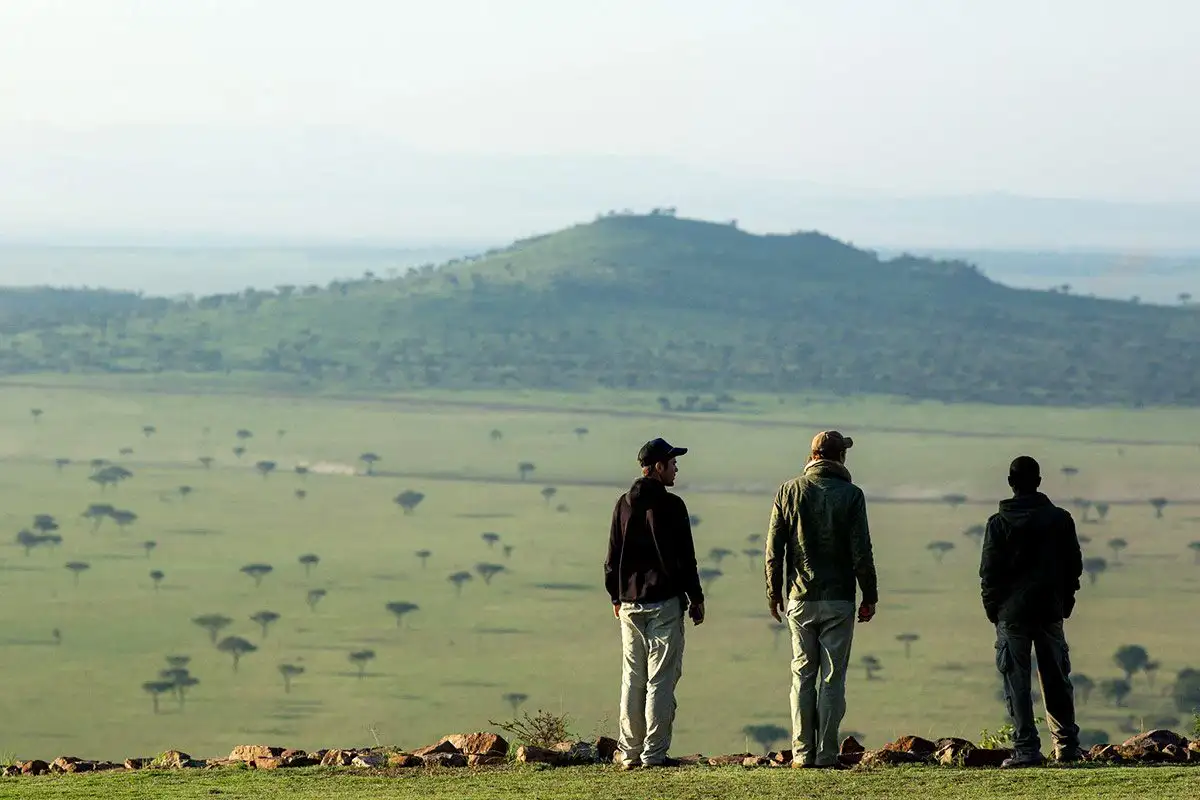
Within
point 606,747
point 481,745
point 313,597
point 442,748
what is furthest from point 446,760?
point 313,597

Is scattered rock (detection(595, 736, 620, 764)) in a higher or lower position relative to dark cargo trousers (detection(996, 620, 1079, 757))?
lower

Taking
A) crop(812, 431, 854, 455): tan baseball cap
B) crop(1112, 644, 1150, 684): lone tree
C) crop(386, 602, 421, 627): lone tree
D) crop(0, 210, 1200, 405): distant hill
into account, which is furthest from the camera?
crop(0, 210, 1200, 405): distant hill

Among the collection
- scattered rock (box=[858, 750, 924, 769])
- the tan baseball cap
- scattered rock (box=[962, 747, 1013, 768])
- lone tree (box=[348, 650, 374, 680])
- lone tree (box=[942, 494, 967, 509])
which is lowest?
lone tree (box=[348, 650, 374, 680])

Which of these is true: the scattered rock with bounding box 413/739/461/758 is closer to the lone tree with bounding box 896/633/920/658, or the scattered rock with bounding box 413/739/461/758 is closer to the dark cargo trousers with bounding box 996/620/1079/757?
the dark cargo trousers with bounding box 996/620/1079/757

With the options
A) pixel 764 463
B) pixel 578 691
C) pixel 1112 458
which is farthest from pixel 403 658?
pixel 1112 458

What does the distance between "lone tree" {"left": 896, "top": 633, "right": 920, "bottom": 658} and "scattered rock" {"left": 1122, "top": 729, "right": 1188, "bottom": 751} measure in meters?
70.3

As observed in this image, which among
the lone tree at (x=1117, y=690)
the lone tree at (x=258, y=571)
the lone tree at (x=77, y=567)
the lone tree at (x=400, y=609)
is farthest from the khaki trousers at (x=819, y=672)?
the lone tree at (x=258, y=571)

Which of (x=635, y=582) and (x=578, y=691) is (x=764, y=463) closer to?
(x=578, y=691)

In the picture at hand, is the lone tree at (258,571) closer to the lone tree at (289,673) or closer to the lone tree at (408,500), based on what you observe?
the lone tree at (408,500)

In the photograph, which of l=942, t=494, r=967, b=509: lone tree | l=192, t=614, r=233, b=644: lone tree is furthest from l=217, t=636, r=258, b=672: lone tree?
l=942, t=494, r=967, b=509: lone tree

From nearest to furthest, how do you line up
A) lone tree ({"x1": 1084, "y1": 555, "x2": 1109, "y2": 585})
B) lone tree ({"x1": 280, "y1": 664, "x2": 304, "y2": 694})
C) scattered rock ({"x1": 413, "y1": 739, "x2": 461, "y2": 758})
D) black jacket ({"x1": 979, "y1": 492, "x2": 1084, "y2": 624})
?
black jacket ({"x1": 979, "y1": 492, "x2": 1084, "y2": 624})
scattered rock ({"x1": 413, "y1": 739, "x2": 461, "y2": 758})
lone tree ({"x1": 280, "y1": 664, "x2": 304, "y2": 694})
lone tree ({"x1": 1084, "y1": 555, "x2": 1109, "y2": 585})

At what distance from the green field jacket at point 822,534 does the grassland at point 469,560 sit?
1519 inches

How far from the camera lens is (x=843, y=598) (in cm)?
951

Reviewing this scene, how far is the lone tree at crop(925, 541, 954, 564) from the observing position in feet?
334
